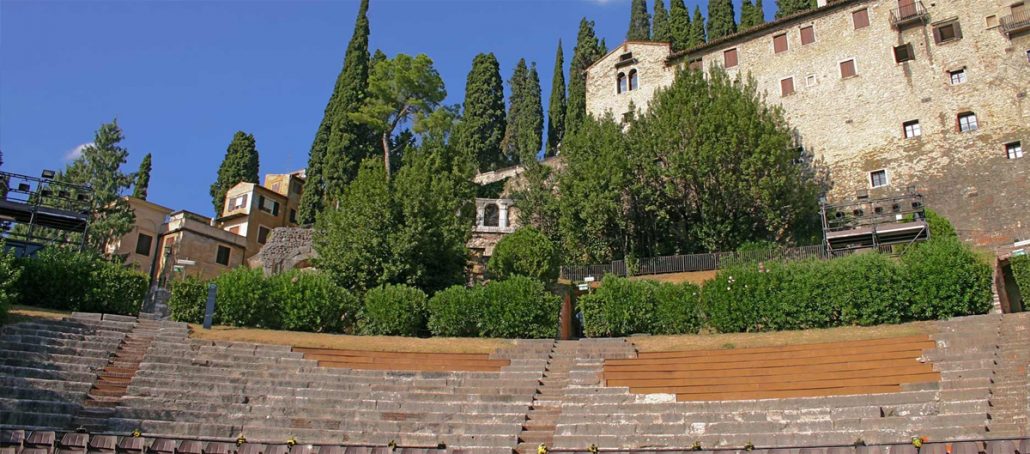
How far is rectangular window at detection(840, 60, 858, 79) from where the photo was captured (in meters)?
46.7

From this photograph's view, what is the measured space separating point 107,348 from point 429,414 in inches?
429

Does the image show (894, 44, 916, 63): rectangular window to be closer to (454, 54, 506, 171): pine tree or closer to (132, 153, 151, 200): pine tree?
(454, 54, 506, 171): pine tree

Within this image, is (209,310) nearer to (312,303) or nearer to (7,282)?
(312,303)

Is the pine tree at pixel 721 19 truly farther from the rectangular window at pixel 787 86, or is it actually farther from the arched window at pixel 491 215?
the arched window at pixel 491 215

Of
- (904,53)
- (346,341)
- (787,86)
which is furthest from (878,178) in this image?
(346,341)

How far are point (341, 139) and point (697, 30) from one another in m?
28.7

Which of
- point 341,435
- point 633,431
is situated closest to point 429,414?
point 341,435

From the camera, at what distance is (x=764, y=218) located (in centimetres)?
4000

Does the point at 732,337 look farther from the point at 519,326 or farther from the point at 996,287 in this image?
the point at 996,287

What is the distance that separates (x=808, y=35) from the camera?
4888 cm

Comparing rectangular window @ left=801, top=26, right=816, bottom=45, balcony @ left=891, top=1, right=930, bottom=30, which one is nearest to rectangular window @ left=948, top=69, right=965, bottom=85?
balcony @ left=891, top=1, right=930, bottom=30

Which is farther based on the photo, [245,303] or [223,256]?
[223,256]

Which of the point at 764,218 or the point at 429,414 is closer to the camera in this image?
the point at 429,414

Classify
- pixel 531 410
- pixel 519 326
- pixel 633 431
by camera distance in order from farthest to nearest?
pixel 519 326, pixel 531 410, pixel 633 431
